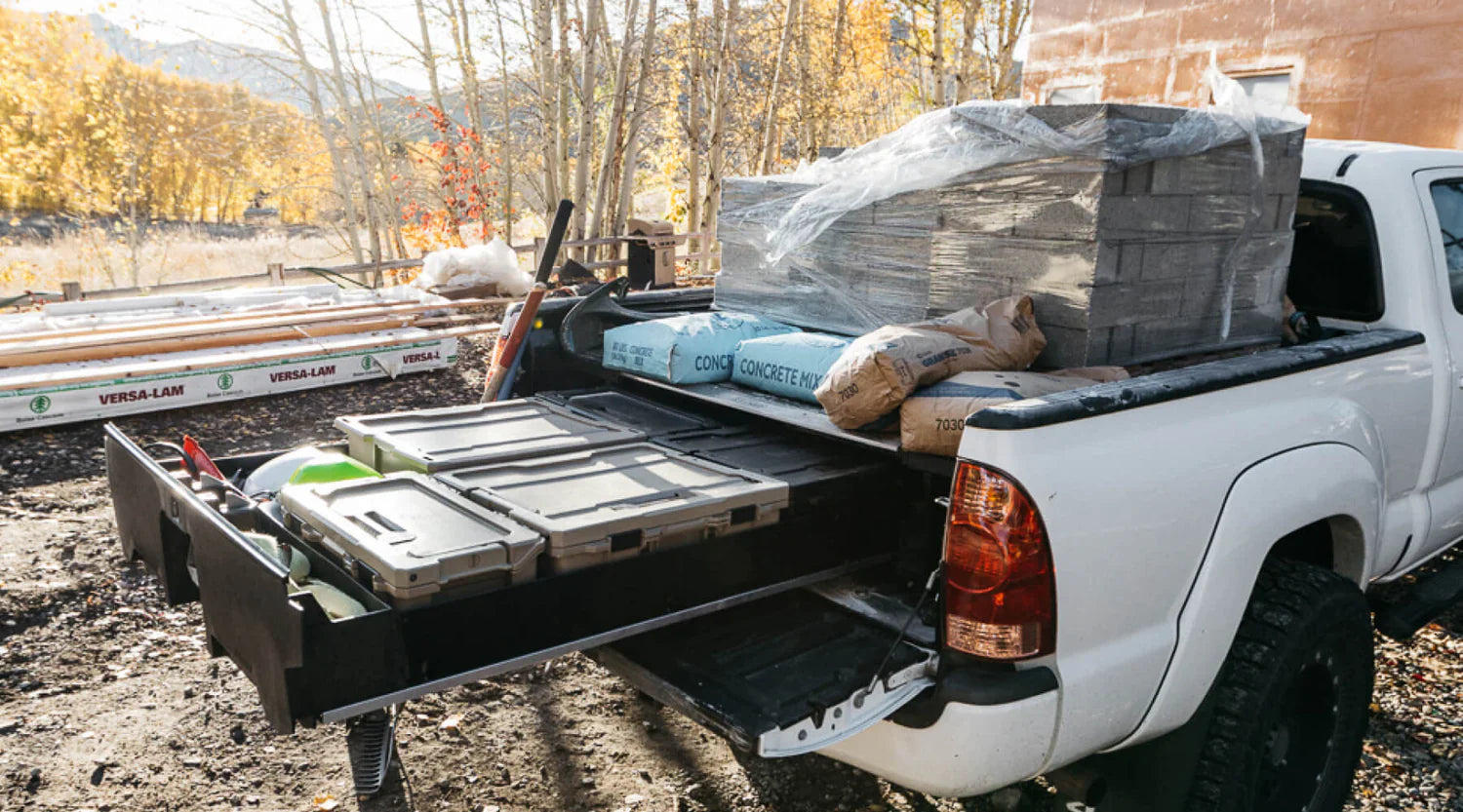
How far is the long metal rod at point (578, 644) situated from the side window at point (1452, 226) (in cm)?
256

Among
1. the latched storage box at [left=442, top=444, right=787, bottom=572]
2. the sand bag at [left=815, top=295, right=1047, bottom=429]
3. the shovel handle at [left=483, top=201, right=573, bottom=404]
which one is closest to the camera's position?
the latched storage box at [left=442, top=444, right=787, bottom=572]

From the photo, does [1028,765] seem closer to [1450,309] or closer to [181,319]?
[1450,309]

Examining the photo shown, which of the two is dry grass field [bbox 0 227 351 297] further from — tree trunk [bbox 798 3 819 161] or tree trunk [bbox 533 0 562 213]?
tree trunk [bbox 798 3 819 161]

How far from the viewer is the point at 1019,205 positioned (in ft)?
10.1

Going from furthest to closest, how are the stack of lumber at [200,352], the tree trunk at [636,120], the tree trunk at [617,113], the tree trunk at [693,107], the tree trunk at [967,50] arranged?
1. the tree trunk at [693,107]
2. the tree trunk at [636,120]
3. the tree trunk at [617,113]
4. the tree trunk at [967,50]
5. the stack of lumber at [200,352]

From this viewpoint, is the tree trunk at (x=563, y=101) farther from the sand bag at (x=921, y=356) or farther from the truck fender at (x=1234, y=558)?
the truck fender at (x=1234, y=558)

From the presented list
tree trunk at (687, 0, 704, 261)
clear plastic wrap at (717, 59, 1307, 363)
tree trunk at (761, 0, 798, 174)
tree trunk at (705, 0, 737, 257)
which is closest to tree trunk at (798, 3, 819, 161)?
tree trunk at (761, 0, 798, 174)

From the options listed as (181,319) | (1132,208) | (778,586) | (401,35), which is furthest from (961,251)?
(401,35)

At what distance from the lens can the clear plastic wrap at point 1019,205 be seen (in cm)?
290

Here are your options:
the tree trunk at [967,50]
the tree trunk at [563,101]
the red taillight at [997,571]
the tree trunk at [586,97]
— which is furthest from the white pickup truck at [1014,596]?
the tree trunk at [563,101]

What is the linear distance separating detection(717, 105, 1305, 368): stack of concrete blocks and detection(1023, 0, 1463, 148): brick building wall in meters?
6.62

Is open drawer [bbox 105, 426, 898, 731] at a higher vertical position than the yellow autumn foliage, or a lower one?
lower

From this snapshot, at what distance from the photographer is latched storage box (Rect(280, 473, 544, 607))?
1.87m

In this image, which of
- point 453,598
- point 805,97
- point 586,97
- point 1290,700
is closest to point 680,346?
point 453,598
